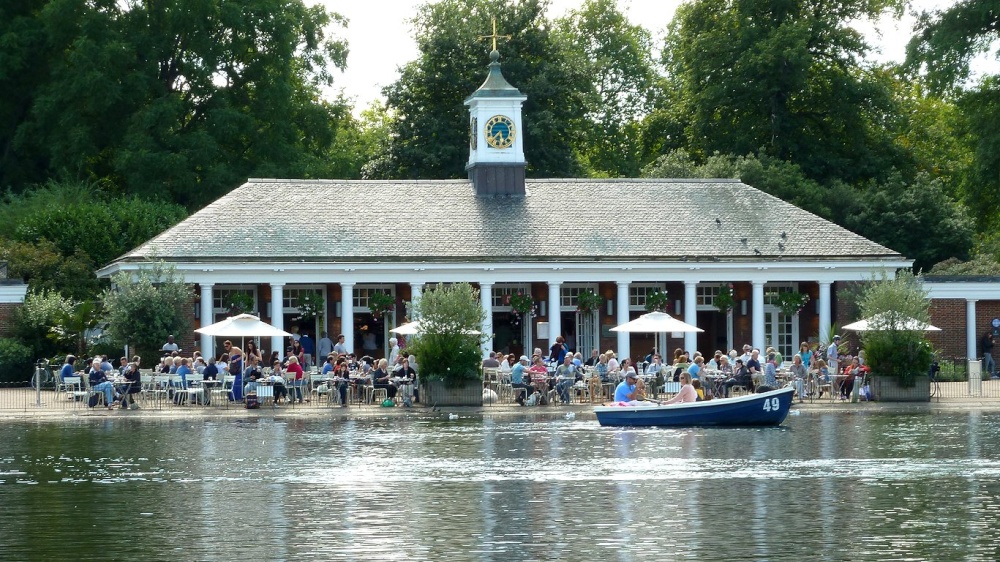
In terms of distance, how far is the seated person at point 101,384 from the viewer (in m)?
40.3

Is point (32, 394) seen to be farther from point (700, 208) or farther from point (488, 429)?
point (700, 208)

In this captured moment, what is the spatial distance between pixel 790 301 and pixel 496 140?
11700 mm

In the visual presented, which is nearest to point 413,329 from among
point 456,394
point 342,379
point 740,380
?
point 342,379

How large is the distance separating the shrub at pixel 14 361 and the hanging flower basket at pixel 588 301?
16.4 m

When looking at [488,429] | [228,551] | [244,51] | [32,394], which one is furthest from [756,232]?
[228,551]

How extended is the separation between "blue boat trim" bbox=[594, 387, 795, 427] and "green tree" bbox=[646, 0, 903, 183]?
3603 centimetres

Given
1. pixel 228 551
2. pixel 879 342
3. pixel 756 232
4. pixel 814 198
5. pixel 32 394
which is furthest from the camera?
pixel 814 198

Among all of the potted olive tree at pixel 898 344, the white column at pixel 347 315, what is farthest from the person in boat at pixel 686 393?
the white column at pixel 347 315

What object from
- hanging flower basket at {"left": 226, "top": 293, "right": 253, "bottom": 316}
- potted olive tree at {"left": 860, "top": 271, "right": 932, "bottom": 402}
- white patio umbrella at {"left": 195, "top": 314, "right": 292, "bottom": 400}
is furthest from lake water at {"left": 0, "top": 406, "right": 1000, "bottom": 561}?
hanging flower basket at {"left": 226, "top": 293, "right": 253, "bottom": 316}

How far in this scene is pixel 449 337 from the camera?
132 feet

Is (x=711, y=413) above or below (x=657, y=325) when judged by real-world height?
below

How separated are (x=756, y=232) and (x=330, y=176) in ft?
100

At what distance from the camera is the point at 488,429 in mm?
35281

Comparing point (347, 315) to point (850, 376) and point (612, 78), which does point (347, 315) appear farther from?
point (612, 78)
